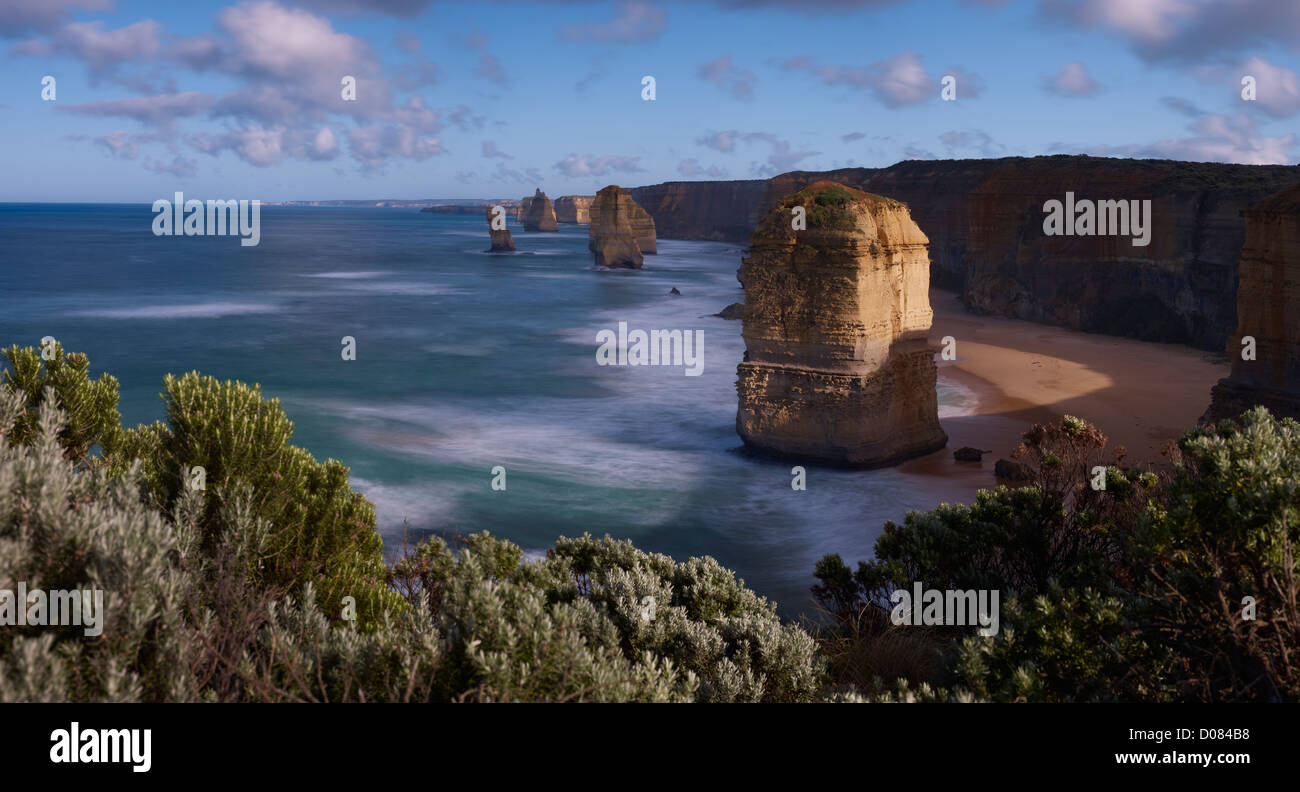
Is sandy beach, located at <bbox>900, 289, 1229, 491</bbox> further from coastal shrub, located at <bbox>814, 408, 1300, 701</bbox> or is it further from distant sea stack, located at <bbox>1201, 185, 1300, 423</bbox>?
coastal shrub, located at <bbox>814, 408, 1300, 701</bbox>

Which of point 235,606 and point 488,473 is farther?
point 488,473

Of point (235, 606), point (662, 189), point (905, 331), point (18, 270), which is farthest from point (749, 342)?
point (662, 189)

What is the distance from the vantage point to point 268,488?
28.8ft

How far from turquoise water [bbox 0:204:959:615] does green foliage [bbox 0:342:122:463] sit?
9129 mm

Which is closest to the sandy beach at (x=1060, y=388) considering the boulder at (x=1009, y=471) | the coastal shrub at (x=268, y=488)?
the boulder at (x=1009, y=471)

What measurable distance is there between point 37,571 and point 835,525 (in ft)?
62.4

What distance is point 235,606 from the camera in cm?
669

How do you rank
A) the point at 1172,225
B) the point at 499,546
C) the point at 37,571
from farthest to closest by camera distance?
the point at 1172,225 < the point at 499,546 < the point at 37,571

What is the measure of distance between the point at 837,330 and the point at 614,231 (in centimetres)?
8592

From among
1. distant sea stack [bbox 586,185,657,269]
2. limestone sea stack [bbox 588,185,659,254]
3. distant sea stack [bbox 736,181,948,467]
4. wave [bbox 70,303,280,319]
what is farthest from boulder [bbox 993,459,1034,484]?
limestone sea stack [bbox 588,185,659,254]

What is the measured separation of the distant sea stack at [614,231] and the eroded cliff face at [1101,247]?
42.5 metres
